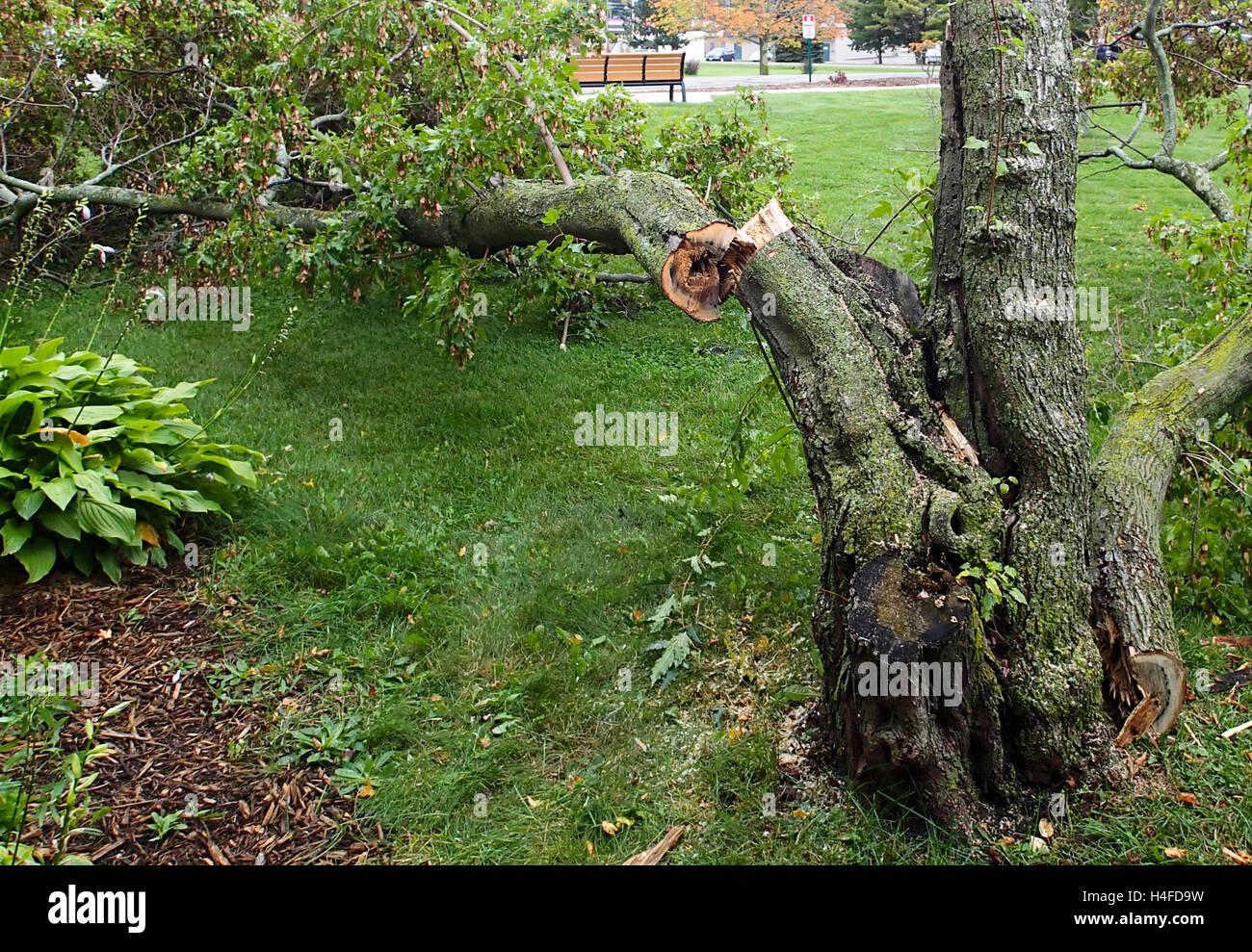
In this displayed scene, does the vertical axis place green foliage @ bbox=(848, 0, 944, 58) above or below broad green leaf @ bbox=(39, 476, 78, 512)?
above

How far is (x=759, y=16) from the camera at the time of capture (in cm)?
2783

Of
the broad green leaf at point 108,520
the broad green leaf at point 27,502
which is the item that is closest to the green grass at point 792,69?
the broad green leaf at point 108,520

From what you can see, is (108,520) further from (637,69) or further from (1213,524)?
(637,69)

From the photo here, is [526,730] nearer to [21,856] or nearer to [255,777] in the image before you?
[255,777]

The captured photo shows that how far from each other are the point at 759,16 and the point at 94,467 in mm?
27562

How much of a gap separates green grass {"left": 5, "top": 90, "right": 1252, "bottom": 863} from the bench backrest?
34.5ft

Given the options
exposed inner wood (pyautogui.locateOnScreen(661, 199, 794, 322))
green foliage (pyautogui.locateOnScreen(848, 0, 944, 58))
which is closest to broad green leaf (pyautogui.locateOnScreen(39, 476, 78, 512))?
exposed inner wood (pyautogui.locateOnScreen(661, 199, 794, 322))

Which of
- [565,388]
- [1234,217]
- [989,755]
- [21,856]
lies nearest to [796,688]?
[989,755]

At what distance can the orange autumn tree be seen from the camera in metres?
27.4

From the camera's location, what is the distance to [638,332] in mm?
7926

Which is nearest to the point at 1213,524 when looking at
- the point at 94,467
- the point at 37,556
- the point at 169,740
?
the point at 169,740

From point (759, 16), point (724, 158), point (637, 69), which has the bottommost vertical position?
point (724, 158)

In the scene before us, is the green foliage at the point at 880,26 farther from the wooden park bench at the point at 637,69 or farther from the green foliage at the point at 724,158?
the green foliage at the point at 724,158

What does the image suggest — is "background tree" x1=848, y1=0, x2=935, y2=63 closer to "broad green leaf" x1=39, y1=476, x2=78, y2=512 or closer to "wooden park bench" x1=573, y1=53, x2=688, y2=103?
"wooden park bench" x1=573, y1=53, x2=688, y2=103
